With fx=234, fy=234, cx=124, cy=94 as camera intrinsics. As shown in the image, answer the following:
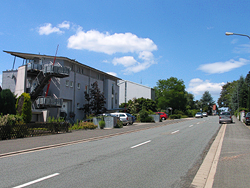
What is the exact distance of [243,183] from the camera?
545 centimetres

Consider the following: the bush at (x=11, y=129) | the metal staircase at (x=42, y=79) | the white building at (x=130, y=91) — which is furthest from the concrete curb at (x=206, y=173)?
the white building at (x=130, y=91)

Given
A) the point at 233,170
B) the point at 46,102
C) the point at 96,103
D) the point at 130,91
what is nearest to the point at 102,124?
the point at 46,102

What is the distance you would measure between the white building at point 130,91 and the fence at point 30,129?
48.3 meters

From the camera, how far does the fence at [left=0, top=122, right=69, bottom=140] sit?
14.7 m

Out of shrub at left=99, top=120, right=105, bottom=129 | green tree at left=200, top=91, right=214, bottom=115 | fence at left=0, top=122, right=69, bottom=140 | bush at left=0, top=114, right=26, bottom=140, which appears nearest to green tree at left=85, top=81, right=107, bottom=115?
shrub at left=99, top=120, right=105, bottom=129

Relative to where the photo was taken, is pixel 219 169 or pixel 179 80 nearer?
pixel 219 169

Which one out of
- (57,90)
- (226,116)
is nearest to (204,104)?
(226,116)

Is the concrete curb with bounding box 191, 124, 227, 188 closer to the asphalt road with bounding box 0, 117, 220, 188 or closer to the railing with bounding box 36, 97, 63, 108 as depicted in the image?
the asphalt road with bounding box 0, 117, 220, 188

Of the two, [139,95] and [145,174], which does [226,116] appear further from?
[139,95]

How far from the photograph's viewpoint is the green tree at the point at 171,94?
2862 inches

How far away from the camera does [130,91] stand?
228 feet

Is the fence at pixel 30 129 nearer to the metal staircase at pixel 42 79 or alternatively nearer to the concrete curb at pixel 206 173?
the metal staircase at pixel 42 79

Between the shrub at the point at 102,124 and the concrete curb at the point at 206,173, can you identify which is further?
the shrub at the point at 102,124

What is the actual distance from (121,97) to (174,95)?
55.4 feet
